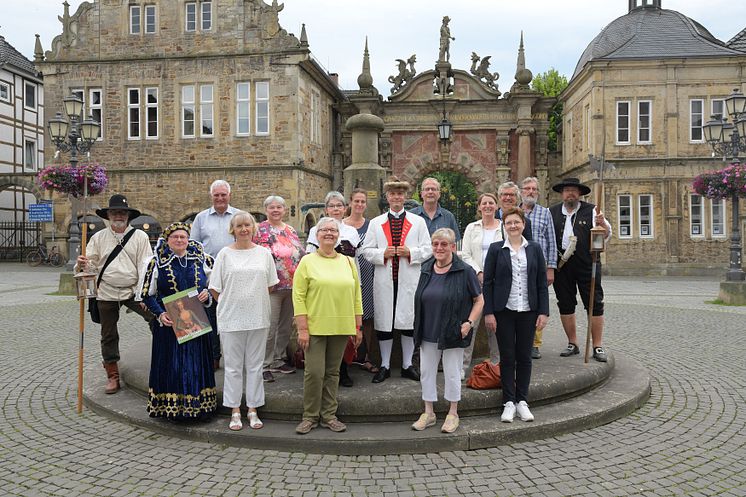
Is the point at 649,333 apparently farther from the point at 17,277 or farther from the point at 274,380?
the point at 17,277

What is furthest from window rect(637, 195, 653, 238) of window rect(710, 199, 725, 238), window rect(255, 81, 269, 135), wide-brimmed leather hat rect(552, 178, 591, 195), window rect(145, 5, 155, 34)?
window rect(145, 5, 155, 34)

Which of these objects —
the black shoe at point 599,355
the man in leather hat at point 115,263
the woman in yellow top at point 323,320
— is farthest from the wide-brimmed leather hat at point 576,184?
the man in leather hat at point 115,263

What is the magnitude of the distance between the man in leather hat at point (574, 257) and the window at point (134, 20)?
23844mm

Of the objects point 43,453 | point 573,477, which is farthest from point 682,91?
point 43,453

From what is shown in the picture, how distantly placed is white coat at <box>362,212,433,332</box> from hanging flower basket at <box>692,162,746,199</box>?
13.0 metres

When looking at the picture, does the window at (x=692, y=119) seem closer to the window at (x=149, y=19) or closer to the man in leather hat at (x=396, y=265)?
the window at (x=149, y=19)

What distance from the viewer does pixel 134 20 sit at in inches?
1007

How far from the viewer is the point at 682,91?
26.0 metres

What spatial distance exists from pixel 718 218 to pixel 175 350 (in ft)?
88.0

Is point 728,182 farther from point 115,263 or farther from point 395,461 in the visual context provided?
point 115,263

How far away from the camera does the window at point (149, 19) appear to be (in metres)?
25.4

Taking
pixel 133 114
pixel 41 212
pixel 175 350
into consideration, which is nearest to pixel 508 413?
pixel 175 350

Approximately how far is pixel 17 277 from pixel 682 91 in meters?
28.2

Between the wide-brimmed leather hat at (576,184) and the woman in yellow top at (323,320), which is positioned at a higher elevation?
the wide-brimmed leather hat at (576,184)
